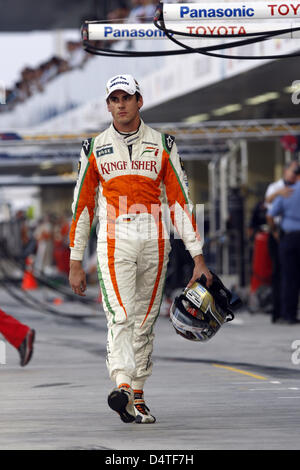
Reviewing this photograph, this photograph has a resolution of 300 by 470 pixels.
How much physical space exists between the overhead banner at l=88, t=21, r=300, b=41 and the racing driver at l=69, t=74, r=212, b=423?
1126 mm

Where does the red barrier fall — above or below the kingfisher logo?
below

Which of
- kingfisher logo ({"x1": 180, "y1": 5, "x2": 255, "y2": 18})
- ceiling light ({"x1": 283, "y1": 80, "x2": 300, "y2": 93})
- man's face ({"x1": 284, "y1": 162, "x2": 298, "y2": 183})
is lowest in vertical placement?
man's face ({"x1": 284, "y1": 162, "x2": 298, "y2": 183})

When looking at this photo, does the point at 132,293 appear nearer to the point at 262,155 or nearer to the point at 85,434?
the point at 85,434

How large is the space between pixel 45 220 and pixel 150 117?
5977 mm

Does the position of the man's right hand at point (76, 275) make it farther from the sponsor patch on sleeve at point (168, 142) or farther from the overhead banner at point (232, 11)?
the overhead banner at point (232, 11)

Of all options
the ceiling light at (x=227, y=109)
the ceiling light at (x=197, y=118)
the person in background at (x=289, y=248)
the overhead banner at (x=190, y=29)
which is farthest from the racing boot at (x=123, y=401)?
the ceiling light at (x=197, y=118)

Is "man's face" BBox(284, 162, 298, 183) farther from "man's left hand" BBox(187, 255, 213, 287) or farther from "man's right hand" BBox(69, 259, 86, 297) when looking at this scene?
"man's right hand" BBox(69, 259, 86, 297)

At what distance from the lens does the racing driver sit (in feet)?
21.9

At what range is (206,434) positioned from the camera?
6172 millimetres

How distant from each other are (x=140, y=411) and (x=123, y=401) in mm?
367

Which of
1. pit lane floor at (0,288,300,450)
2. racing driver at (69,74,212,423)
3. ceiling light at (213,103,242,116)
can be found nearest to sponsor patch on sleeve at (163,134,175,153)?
racing driver at (69,74,212,423)

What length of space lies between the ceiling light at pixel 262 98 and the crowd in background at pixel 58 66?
269 centimetres

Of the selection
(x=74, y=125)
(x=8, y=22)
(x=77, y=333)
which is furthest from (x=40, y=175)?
(x=77, y=333)

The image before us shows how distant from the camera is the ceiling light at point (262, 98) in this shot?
21984 millimetres
